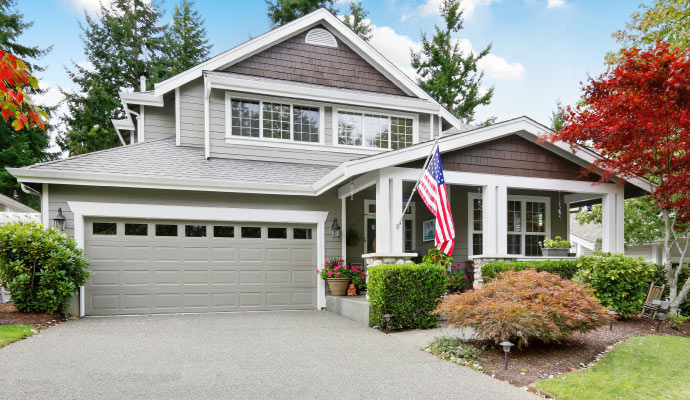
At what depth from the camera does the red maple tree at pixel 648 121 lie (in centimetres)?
773

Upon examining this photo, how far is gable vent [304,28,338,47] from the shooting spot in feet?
40.0

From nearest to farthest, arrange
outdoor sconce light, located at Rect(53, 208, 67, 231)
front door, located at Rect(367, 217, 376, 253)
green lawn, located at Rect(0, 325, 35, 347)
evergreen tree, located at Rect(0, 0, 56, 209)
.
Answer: green lawn, located at Rect(0, 325, 35, 347) < outdoor sconce light, located at Rect(53, 208, 67, 231) < front door, located at Rect(367, 217, 376, 253) < evergreen tree, located at Rect(0, 0, 56, 209)

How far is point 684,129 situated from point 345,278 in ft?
22.9

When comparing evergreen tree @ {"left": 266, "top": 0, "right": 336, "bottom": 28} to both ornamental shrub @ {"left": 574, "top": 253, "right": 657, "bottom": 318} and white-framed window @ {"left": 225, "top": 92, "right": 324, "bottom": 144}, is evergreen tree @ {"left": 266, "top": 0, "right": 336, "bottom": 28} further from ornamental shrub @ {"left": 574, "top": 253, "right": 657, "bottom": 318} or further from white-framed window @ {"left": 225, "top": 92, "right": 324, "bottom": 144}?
ornamental shrub @ {"left": 574, "top": 253, "right": 657, "bottom": 318}

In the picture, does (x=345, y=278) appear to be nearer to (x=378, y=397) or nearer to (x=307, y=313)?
(x=307, y=313)

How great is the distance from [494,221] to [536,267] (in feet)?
3.82

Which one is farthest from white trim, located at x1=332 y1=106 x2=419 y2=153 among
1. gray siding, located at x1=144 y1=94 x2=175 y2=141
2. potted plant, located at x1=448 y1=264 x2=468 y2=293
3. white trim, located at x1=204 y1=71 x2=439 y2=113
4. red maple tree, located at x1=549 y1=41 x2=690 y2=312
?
red maple tree, located at x1=549 y1=41 x2=690 y2=312

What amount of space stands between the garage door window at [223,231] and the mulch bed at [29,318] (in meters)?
3.21

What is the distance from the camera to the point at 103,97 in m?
22.0

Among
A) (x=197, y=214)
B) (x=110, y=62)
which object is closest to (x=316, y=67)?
(x=197, y=214)

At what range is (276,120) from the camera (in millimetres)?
11508

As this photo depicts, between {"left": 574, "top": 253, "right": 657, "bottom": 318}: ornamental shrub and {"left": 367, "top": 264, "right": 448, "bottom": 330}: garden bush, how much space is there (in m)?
2.69

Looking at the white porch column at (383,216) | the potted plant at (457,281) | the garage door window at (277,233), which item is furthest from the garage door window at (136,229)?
the potted plant at (457,281)

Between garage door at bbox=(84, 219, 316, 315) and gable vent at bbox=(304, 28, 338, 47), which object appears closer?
garage door at bbox=(84, 219, 316, 315)
